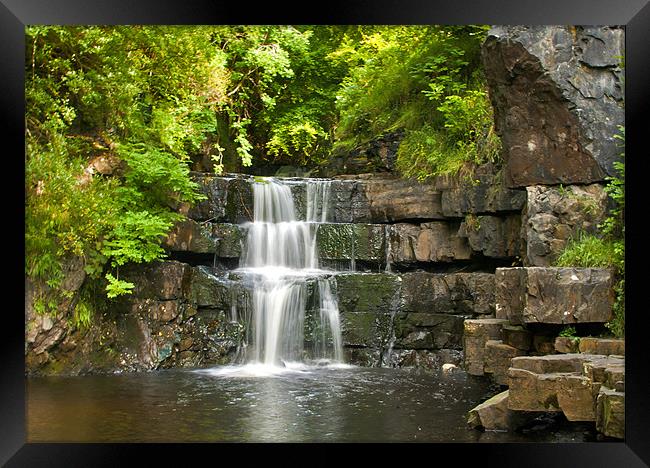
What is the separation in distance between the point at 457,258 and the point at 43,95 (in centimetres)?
619

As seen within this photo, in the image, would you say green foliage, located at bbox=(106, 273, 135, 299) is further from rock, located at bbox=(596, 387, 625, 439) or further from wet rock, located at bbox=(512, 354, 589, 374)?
rock, located at bbox=(596, 387, 625, 439)

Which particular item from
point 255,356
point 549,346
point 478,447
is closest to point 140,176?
point 255,356

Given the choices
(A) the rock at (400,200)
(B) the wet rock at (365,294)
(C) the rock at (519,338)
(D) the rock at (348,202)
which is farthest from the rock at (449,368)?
(D) the rock at (348,202)

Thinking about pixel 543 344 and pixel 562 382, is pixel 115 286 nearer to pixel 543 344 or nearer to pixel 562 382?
pixel 543 344

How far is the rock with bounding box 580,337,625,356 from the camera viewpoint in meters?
5.89

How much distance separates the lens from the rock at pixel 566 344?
6.27m

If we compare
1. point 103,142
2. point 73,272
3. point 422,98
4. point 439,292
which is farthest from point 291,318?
point 422,98

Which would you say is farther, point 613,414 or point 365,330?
point 365,330

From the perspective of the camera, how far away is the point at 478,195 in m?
9.85

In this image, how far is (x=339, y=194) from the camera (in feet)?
38.9

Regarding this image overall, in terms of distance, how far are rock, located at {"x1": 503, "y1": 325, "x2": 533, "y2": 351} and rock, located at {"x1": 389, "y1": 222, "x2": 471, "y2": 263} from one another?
364cm

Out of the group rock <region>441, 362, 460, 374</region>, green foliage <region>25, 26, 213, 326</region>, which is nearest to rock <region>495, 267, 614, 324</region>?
rock <region>441, 362, 460, 374</region>

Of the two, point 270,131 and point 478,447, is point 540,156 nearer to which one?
point 478,447
